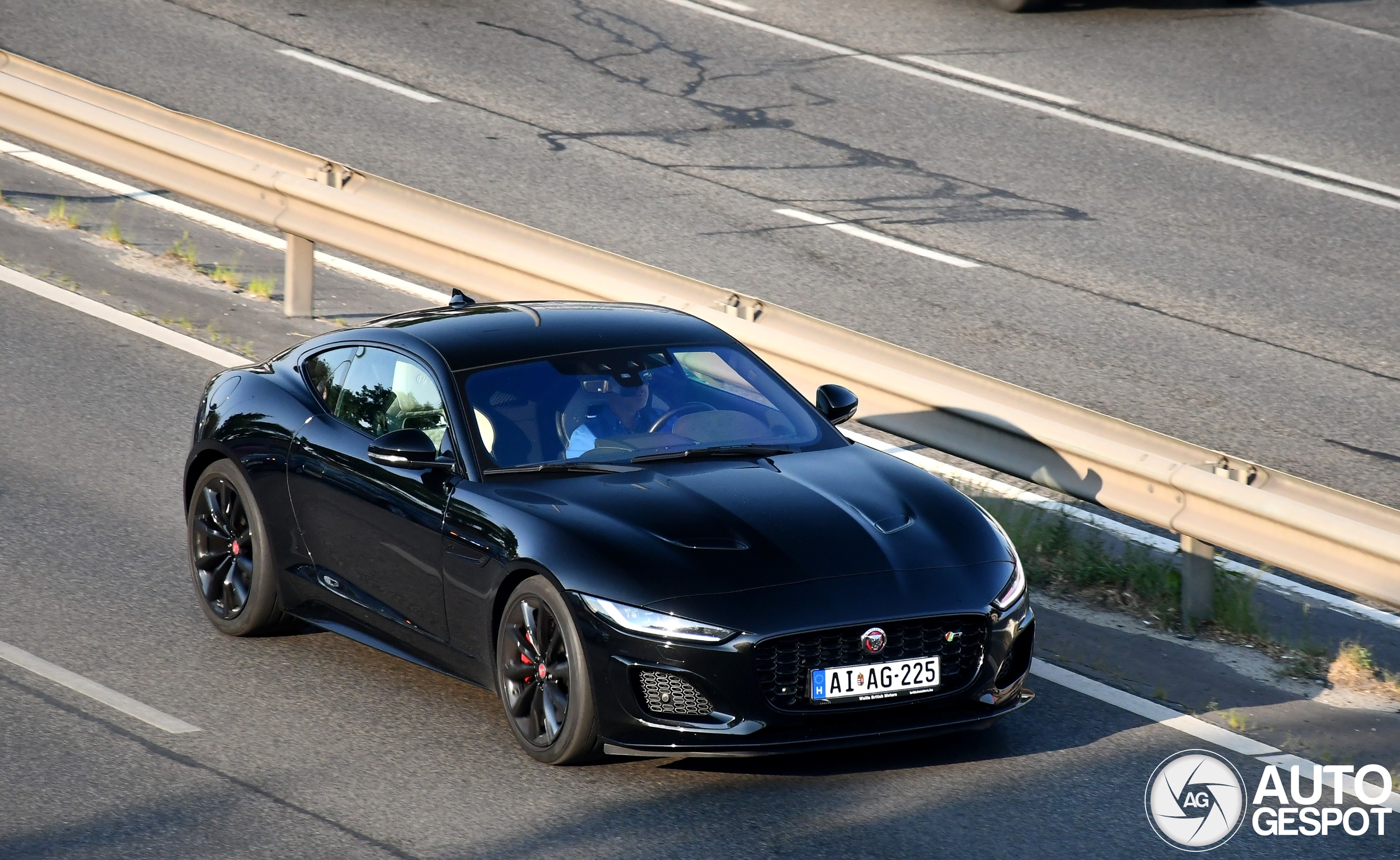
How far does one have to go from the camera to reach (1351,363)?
11695 mm

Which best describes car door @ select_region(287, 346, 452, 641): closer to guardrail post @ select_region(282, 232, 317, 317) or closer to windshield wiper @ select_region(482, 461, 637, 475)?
windshield wiper @ select_region(482, 461, 637, 475)

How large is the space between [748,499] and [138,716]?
2.27 meters

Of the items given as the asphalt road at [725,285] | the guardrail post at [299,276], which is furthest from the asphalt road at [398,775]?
the guardrail post at [299,276]

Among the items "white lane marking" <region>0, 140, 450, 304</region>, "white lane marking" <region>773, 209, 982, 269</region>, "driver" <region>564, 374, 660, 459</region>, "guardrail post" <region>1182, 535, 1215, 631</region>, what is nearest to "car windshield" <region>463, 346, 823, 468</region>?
"driver" <region>564, 374, 660, 459</region>

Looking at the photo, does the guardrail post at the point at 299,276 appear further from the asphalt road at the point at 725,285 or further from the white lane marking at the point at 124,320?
the white lane marking at the point at 124,320

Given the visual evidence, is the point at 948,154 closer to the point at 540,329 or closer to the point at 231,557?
the point at 540,329

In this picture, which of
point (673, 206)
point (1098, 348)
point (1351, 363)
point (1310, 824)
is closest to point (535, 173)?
point (673, 206)

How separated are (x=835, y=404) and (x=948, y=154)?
8.50m

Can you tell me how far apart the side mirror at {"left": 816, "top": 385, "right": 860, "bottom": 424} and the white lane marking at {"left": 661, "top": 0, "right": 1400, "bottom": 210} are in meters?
8.97

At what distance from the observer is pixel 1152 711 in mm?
6898

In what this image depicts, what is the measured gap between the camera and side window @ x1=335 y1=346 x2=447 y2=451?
698cm

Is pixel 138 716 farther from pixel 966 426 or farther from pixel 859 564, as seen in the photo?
pixel 966 426

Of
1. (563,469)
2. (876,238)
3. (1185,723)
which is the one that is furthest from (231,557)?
(876,238)

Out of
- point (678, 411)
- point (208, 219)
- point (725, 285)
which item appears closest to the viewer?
point (678, 411)
